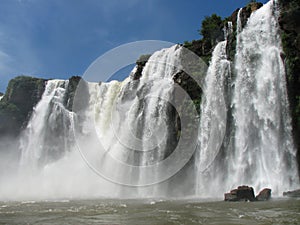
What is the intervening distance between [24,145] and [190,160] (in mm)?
24114

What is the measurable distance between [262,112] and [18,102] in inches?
1357

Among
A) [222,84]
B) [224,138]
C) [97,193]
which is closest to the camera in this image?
[224,138]

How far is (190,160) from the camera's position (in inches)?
902

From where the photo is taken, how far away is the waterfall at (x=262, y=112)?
57.9 ft

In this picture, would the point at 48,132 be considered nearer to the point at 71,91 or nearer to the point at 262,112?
the point at 71,91

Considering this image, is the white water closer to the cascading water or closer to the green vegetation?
the cascading water

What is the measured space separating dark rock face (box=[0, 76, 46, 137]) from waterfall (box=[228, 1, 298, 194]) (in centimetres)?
2957

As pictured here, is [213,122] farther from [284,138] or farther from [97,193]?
[97,193]

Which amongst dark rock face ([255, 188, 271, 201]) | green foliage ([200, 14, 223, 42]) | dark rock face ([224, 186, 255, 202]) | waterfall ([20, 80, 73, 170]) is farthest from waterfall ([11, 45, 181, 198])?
dark rock face ([255, 188, 271, 201])

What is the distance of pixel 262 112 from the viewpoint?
19234 mm

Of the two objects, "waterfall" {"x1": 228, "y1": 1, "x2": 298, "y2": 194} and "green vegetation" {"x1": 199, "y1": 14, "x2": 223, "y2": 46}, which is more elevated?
"green vegetation" {"x1": 199, "y1": 14, "x2": 223, "y2": 46}

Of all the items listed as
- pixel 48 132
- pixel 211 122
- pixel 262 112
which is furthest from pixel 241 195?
pixel 48 132

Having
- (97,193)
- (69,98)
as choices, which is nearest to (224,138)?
(97,193)

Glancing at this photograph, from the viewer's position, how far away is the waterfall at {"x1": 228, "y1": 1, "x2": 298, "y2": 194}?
1764 centimetres
